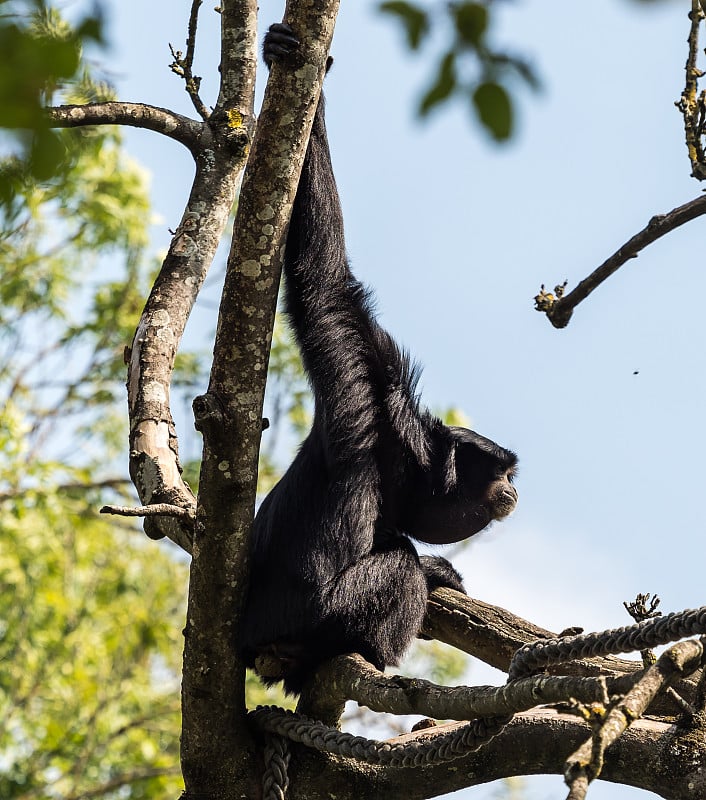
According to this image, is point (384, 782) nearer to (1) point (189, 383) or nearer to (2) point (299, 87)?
(2) point (299, 87)

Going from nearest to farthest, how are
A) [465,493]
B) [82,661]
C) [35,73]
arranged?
1. [35,73]
2. [465,493]
3. [82,661]

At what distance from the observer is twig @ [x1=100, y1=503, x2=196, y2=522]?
4.54m

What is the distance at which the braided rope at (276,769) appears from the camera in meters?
4.73

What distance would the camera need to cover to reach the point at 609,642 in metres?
3.77

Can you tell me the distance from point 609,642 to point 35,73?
9.19 feet

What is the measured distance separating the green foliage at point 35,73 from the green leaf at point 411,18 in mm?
679

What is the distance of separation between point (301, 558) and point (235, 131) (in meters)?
2.81

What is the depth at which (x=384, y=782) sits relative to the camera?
4684 mm

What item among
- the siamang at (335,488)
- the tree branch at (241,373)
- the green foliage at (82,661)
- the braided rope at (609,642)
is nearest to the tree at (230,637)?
the tree branch at (241,373)

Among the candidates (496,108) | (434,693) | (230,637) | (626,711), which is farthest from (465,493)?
(496,108)

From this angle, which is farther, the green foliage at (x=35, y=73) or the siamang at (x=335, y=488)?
the siamang at (x=335, y=488)

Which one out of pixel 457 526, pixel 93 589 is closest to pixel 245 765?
pixel 457 526

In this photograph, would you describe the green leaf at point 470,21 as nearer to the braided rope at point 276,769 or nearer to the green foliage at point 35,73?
the green foliage at point 35,73

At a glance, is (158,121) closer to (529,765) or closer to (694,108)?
(694,108)
